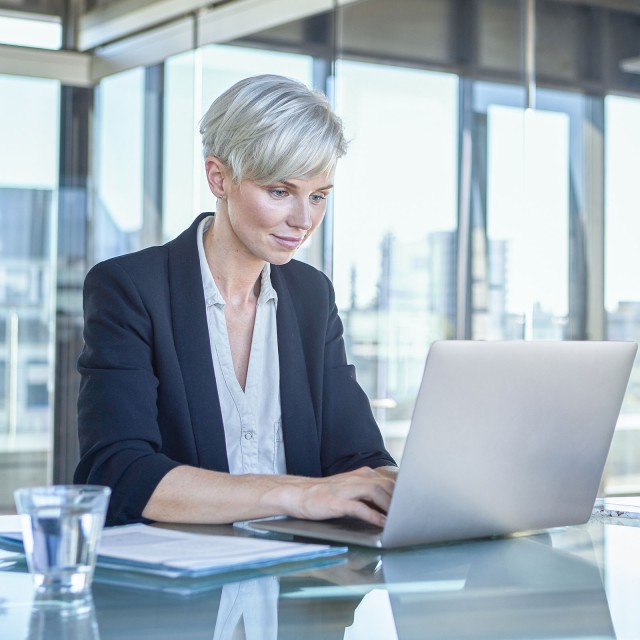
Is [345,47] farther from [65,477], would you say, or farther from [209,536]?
[209,536]

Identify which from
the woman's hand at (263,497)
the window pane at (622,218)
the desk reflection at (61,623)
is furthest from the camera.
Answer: the window pane at (622,218)

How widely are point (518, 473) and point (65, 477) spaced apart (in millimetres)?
4755

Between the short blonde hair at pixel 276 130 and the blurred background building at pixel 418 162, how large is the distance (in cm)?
250

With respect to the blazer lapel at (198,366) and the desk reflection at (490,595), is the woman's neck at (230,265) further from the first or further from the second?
the desk reflection at (490,595)

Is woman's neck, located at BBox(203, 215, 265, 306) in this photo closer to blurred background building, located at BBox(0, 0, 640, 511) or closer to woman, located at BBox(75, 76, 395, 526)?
woman, located at BBox(75, 76, 395, 526)

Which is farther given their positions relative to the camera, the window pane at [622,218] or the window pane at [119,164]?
the window pane at [119,164]

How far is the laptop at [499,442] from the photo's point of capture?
1283 millimetres

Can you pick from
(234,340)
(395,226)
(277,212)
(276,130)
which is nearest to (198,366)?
(234,340)

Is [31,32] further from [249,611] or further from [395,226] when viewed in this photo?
[249,611]

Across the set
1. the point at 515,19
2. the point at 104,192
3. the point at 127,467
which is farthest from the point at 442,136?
the point at 127,467

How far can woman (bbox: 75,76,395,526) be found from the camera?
5.45ft

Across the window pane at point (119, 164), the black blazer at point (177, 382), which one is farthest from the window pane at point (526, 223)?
the black blazer at point (177, 382)

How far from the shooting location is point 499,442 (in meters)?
1.36

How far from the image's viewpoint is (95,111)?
237 inches
